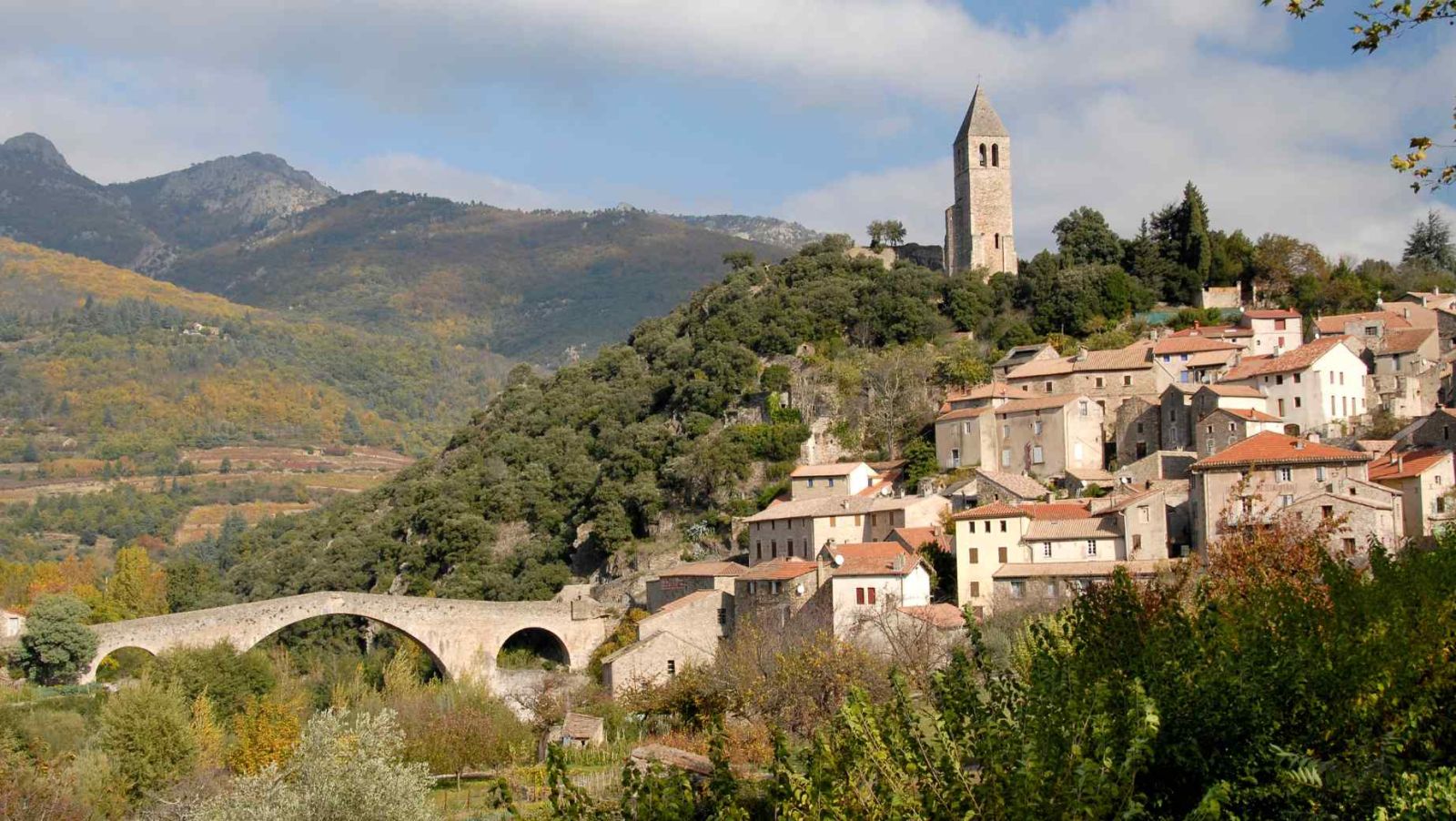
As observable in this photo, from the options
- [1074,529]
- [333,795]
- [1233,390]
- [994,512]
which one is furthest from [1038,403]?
[333,795]

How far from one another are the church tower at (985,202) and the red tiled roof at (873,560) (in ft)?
89.0

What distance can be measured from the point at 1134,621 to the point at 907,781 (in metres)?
6.66

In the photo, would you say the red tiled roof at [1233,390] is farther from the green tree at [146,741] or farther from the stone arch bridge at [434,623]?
the green tree at [146,741]

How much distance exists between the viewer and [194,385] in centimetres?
15725

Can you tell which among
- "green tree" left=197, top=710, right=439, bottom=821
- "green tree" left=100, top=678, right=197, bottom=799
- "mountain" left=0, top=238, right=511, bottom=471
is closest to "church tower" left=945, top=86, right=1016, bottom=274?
"green tree" left=100, top=678, right=197, bottom=799

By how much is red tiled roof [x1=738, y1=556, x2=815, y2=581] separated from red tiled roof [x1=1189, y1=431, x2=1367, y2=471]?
11.1m

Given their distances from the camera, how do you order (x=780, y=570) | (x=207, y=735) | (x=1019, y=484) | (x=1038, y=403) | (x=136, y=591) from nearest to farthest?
(x=207, y=735)
(x=780, y=570)
(x=1019, y=484)
(x=1038, y=403)
(x=136, y=591)

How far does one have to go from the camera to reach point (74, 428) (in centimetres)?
14788

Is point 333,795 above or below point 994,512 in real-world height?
below

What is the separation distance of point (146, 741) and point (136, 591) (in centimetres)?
3721

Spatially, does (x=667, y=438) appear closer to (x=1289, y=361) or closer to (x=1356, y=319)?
(x=1289, y=361)

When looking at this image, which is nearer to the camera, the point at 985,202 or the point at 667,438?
the point at 667,438

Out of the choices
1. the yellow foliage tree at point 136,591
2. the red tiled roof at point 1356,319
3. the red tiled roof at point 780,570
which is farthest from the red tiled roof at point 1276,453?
the yellow foliage tree at point 136,591

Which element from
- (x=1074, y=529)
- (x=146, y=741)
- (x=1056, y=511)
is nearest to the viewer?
(x=146, y=741)
